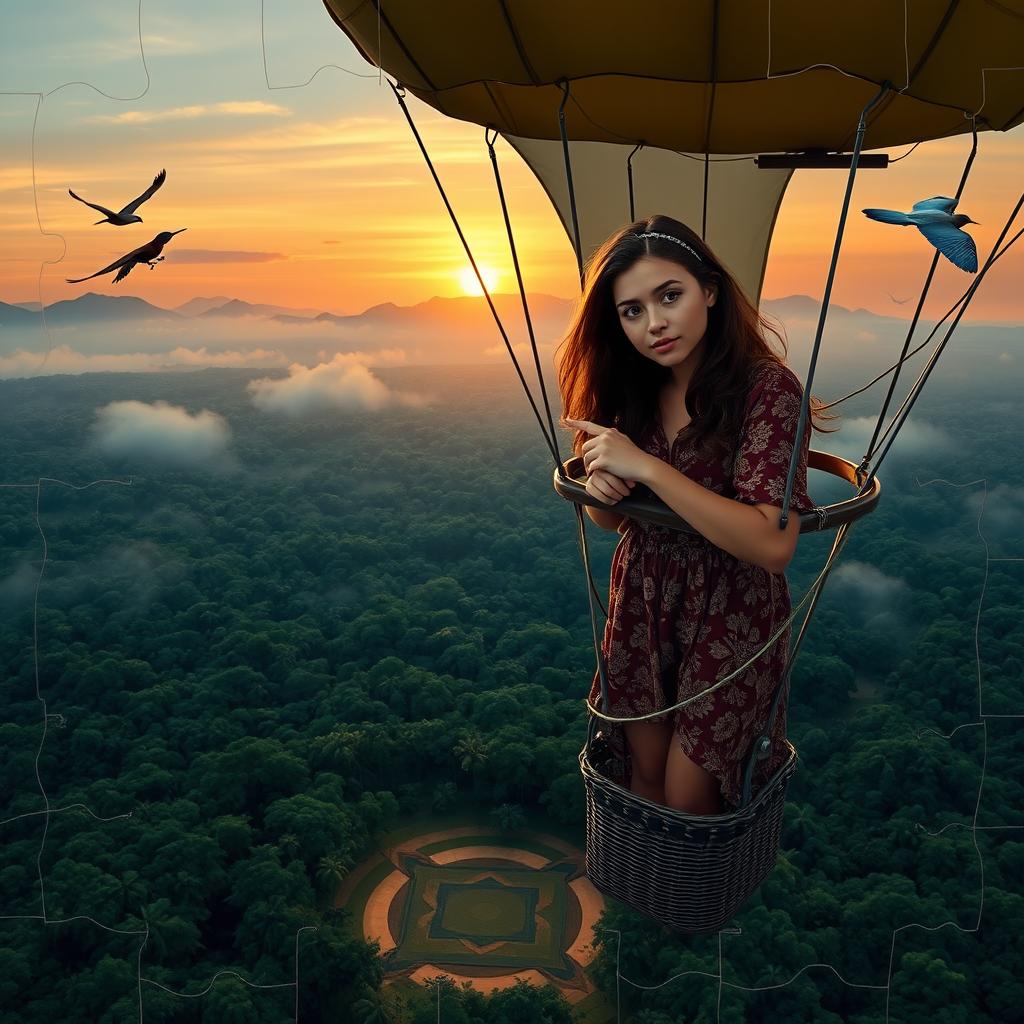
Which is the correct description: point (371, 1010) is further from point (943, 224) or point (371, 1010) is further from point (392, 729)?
point (943, 224)

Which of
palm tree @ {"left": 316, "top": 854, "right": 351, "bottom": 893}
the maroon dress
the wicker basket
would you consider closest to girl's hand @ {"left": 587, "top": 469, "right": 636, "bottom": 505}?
the maroon dress

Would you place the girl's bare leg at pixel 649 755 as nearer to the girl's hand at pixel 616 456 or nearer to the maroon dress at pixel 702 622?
the maroon dress at pixel 702 622

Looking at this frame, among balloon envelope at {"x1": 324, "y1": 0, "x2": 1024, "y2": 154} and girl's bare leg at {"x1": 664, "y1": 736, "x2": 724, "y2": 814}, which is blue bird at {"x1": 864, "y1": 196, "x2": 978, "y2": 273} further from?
girl's bare leg at {"x1": 664, "y1": 736, "x2": 724, "y2": 814}

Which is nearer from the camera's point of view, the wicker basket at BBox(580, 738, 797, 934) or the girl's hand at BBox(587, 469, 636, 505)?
the girl's hand at BBox(587, 469, 636, 505)

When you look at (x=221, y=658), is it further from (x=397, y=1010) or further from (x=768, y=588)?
(x=768, y=588)

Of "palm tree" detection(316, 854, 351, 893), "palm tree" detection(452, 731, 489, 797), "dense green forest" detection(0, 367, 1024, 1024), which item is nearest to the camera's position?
"dense green forest" detection(0, 367, 1024, 1024)

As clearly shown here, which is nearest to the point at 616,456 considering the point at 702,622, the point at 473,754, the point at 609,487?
the point at 609,487
